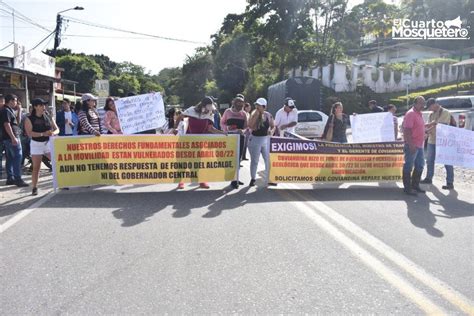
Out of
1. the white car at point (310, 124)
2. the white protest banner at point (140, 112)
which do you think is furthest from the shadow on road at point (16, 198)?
the white car at point (310, 124)

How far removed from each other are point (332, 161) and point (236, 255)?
4488mm

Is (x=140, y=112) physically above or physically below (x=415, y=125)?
above

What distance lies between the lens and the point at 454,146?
29.4 feet

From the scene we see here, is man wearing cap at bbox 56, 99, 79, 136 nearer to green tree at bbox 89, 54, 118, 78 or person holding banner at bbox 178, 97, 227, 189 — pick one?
person holding banner at bbox 178, 97, 227, 189

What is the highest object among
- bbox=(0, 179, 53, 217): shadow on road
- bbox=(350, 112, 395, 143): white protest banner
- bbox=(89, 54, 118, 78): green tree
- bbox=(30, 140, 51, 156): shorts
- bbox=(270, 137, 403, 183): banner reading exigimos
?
bbox=(89, 54, 118, 78): green tree

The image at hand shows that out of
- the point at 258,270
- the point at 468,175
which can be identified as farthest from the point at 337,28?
the point at 258,270

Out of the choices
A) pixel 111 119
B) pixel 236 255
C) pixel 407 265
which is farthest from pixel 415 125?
pixel 111 119

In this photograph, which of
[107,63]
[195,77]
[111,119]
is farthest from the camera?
[107,63]

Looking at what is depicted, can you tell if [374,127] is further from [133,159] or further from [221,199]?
[133,159]

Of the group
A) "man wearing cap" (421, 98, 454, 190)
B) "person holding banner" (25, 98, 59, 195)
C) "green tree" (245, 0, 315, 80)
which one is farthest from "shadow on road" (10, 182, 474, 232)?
"green tree" (245, 0, 315, 80)

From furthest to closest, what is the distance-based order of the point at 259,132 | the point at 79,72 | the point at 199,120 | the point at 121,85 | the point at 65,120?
the point at 121,85 → the point at 79,72 → the point at 65,120 → the point at 259,132 → the point at 199,120

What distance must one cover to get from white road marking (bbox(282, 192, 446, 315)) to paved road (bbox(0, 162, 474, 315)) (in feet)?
0.05

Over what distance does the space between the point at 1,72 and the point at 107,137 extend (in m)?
14.7

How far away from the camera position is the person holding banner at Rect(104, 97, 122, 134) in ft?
31.4
